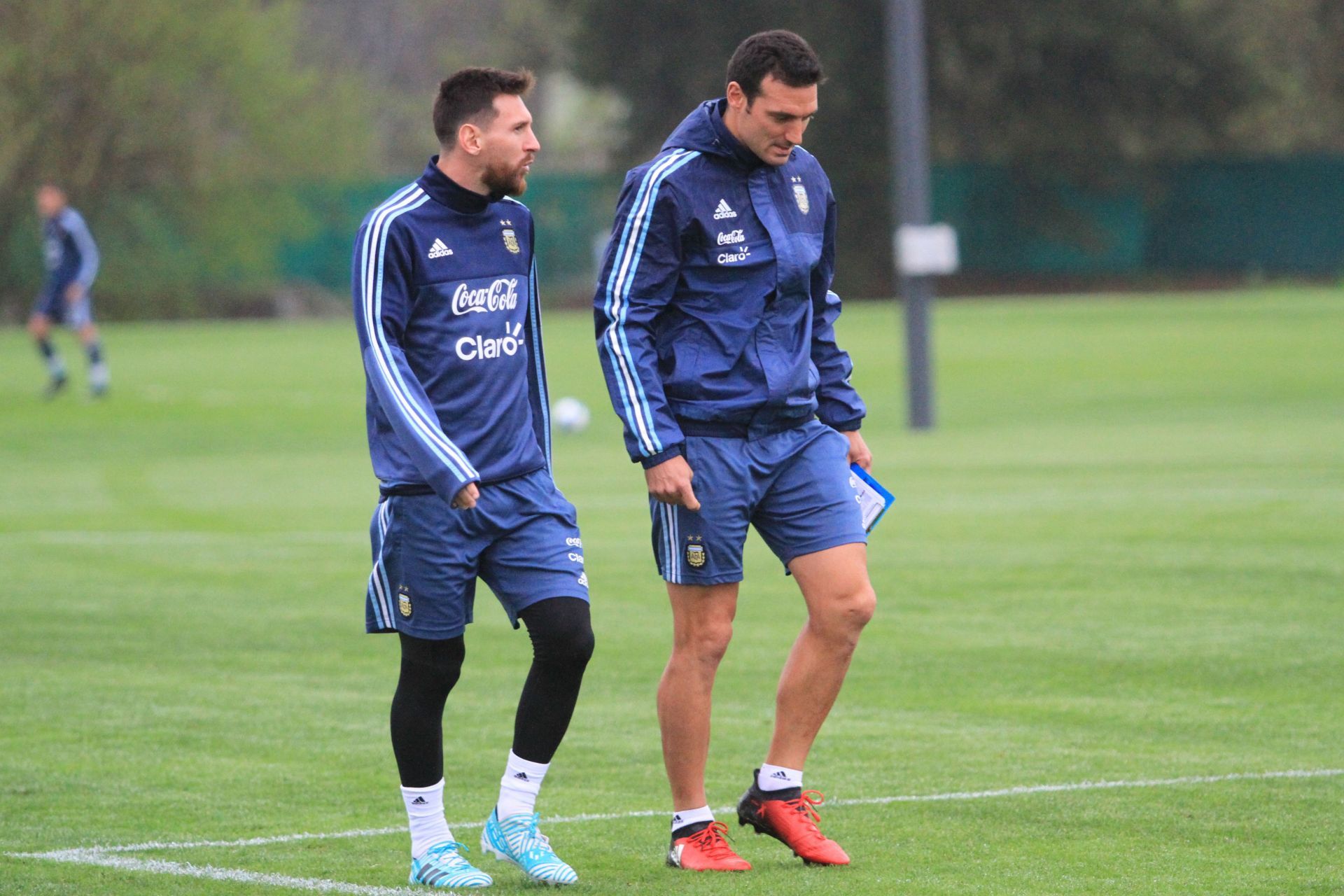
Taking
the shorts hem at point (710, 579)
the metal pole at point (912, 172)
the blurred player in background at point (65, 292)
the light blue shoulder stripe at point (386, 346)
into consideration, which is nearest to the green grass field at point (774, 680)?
the shorts hem at point (710, 579)

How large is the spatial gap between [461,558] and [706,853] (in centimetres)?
102

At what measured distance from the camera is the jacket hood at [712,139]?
5676 millimetres

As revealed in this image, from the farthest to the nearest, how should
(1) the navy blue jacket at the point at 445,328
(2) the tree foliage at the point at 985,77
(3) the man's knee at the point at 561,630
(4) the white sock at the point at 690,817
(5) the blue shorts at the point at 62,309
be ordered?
(2) the tree foliage at the point at 985,77 → (5) the blue shorts at the point at 62,309 → (4) the white sock at the point at 690,817 → (3) the man's knee at the point at 561,630 → (1) the navy blue jacket at the point at 445,328

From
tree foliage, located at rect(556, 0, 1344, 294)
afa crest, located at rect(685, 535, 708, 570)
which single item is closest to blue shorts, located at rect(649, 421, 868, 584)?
afa crest, located at rect(685, 535, 708, 570)

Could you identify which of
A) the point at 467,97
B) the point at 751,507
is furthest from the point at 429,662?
the point at 467,97

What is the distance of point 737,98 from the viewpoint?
18.5ft

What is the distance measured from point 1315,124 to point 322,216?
2521 cm

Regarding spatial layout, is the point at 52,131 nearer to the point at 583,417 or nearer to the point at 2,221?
the point at 2,221

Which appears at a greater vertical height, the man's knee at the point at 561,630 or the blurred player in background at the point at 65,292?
the man's knee at the point at 561,630

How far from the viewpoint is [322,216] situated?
47938 millimetres

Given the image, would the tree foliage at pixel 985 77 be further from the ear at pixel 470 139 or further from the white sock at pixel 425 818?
the white sock at pixel 425 818

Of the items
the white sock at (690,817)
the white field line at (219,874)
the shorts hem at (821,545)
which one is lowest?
the white field line at (219,874)

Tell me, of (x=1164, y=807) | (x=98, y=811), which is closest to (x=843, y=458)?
(x=1164, y=807)

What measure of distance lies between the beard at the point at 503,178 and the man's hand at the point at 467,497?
2.65ft
